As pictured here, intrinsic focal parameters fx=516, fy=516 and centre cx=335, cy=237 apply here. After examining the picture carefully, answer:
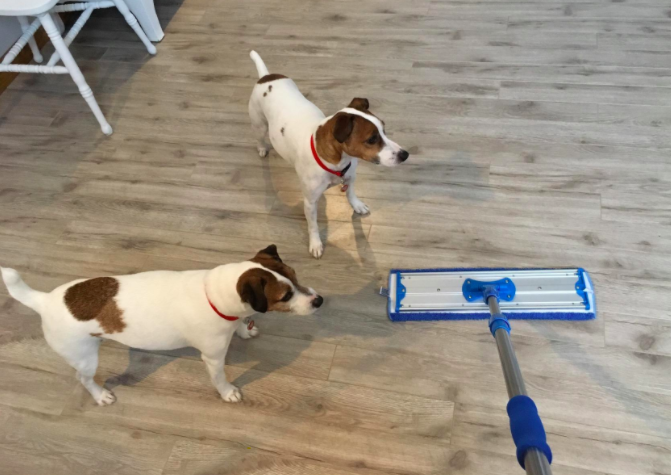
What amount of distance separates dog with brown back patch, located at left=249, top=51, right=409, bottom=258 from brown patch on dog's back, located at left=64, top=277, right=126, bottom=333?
74cm

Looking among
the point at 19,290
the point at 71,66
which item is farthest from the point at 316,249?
the point at 71,66

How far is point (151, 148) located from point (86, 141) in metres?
0.36

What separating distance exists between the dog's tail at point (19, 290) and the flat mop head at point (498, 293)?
1.09 m

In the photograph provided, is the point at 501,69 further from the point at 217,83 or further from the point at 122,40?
the point at 122,40

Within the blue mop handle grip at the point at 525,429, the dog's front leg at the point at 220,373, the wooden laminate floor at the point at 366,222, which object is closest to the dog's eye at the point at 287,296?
the dog's front leg at the point at 220,373

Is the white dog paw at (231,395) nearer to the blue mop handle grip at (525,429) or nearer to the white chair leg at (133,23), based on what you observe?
the blue mop handle grip at (525,429)

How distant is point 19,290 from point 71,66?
131cm

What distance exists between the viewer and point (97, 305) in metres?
1.43

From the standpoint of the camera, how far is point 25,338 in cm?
192

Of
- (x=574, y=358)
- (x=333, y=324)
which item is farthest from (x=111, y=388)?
(x=574, y=358)

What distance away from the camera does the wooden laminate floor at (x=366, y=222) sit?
1.61 metres

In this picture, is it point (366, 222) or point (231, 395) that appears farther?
point (366, 222)

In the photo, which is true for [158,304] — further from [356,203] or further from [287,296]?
[356,203]

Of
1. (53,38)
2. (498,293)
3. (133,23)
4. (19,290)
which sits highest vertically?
(53,38)
